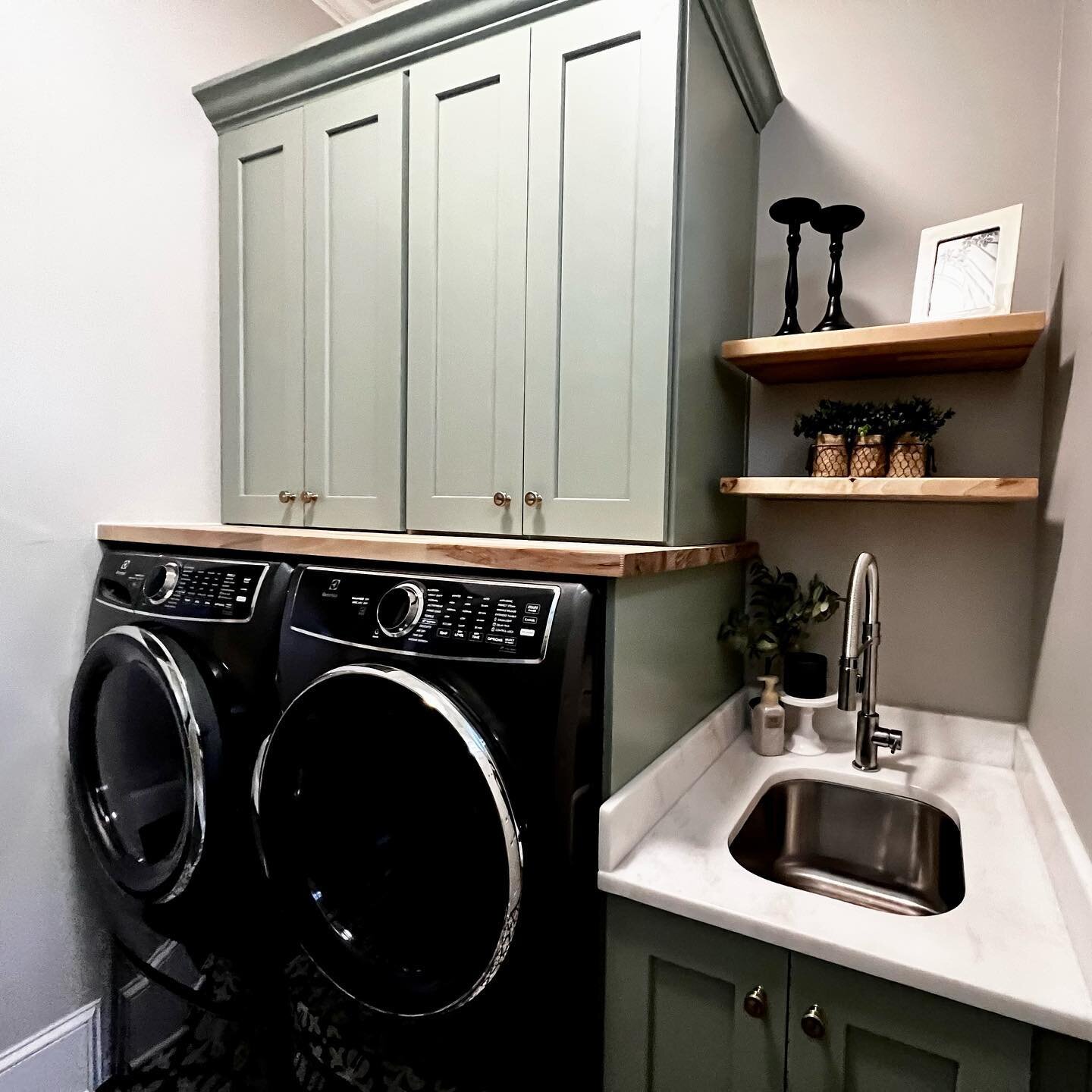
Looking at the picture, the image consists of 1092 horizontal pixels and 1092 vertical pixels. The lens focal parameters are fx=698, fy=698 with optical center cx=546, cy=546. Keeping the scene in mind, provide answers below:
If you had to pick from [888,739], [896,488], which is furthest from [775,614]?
[896,488]

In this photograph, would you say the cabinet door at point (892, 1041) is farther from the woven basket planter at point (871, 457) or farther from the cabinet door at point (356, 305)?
the cabinet door at point (356, 305)

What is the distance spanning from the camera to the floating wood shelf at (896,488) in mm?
1270

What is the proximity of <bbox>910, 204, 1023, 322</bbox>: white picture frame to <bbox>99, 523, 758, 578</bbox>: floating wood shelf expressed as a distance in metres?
0.63

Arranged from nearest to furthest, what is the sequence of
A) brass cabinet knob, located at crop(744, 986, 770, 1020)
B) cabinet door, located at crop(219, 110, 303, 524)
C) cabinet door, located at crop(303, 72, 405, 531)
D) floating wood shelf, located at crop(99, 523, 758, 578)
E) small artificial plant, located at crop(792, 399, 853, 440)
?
1. brass cabinet knob, located at crop(744, 986, 770, 1020)
2. floating wood shelf, located at crop(99, 523, 758, 578)
3. small artificial plant, located at crop(792, 399, 853, 440)
4. cabinet door, located at crop(303, 72, 405, 531)
5. cabinet door, located at crop(219, 110, 303, 524)

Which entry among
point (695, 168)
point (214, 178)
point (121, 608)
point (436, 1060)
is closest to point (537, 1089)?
point (436, 1060)

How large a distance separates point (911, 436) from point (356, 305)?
4.10 ft

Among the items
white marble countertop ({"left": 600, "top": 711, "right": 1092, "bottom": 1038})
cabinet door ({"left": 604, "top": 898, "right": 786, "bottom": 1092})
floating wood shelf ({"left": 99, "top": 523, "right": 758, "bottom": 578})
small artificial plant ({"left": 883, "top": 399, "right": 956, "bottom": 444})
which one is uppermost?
small artificial plant ({"left": 883, "top": 399, "right": 956, "bottom": 444})

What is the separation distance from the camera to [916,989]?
866 millimetres

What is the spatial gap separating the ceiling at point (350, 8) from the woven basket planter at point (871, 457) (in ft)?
6.29

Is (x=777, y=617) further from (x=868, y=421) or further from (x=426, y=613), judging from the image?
(x=426, y=613)

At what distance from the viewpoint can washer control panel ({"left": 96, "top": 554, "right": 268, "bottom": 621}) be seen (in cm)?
141

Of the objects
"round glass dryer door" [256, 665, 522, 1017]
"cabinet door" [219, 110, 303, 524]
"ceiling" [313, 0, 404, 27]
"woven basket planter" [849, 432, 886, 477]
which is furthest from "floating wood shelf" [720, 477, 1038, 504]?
"ceiling" [313, 0, 404, 27]

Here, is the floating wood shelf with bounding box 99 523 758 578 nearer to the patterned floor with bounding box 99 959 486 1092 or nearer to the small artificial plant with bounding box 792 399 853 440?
the small artificial plant with bounding box 792 399 853 440

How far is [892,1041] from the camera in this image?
2.93 feet
